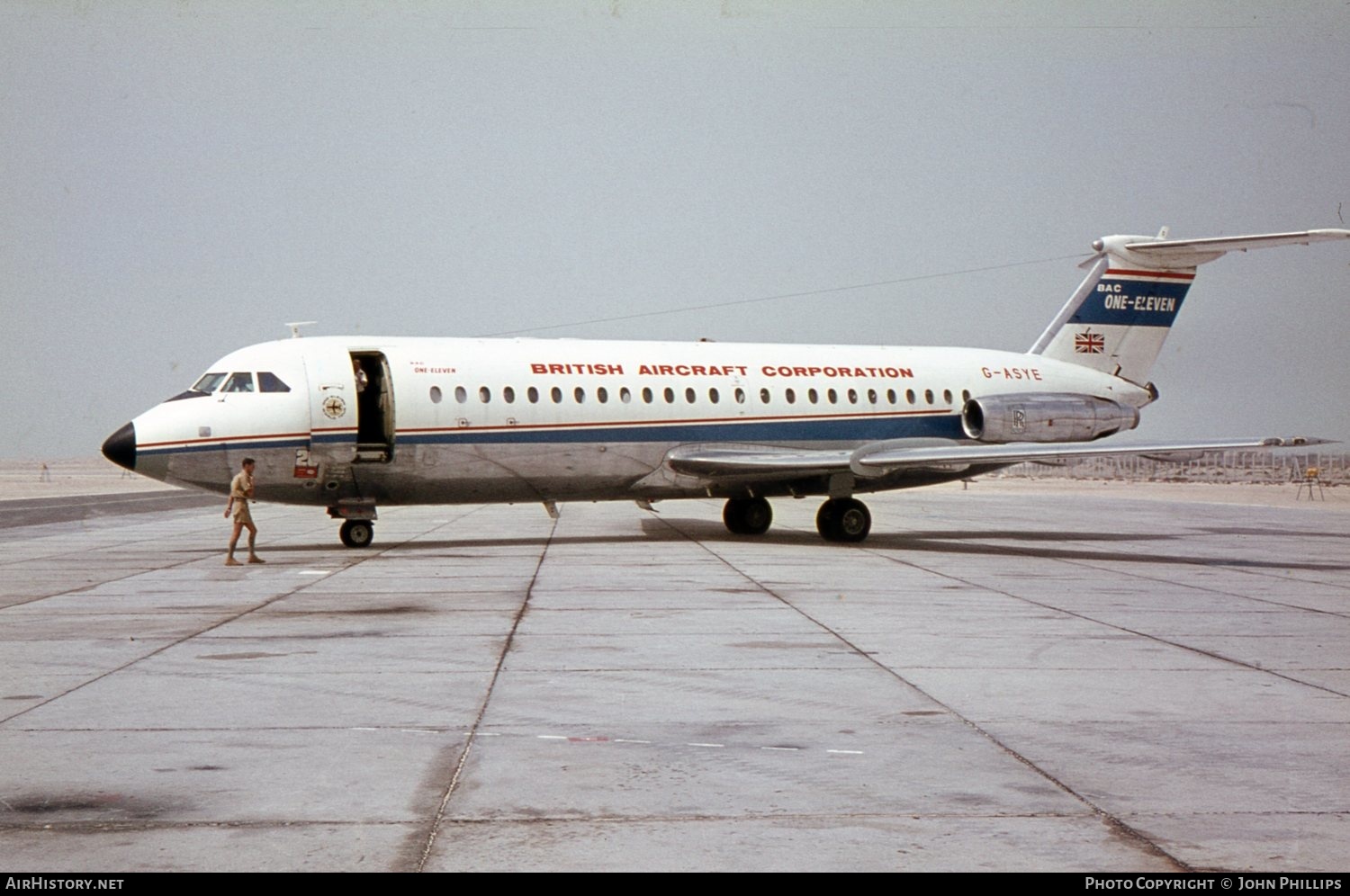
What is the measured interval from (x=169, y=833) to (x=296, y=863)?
29.1 inches

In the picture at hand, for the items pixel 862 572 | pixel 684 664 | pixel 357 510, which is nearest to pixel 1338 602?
pixel 862 572

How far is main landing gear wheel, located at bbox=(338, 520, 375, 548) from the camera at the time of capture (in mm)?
20828

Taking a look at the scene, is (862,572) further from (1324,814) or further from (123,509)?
(123,509)

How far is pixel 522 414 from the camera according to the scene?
68.3ft

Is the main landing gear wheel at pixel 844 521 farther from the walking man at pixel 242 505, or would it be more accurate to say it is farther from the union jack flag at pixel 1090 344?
the walking man at pixel 242 505

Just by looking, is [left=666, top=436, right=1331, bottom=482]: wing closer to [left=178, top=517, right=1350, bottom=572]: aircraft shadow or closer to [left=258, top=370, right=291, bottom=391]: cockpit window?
[left=178, top=517, right=1350, bottom=572]: aircraft shadow

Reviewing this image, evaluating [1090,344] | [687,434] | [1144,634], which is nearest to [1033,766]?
[1144,634]

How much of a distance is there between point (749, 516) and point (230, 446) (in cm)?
965

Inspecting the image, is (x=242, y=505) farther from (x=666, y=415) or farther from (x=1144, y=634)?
(x=1144, y=634)

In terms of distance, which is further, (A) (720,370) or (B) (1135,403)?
(B) (1135,403)

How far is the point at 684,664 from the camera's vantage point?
934cm

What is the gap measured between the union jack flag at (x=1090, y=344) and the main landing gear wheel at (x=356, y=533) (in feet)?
47.8

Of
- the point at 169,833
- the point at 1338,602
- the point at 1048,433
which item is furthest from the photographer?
the point at 1048,433

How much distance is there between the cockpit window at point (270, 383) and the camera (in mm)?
19484
